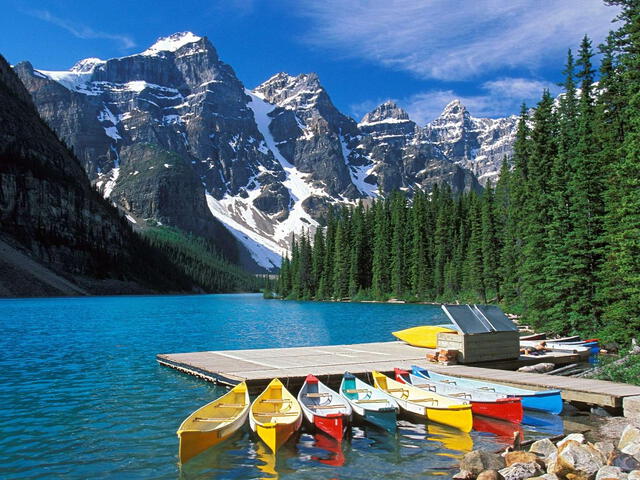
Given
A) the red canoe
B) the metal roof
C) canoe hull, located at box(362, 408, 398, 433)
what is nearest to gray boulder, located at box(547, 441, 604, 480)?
canoe hull, located at box(362, 408, 398, 433)

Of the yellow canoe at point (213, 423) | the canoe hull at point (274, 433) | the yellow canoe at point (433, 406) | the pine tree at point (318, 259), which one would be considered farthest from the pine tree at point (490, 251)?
the canoe hull at point (274, 433)

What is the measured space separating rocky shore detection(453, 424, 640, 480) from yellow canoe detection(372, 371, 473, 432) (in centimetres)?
356

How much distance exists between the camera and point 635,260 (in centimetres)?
2650

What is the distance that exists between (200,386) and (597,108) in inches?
1352

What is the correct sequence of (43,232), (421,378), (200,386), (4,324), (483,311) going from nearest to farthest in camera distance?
1. (421,378)
2. (200,386)
3. (483,311)
4. (4,324)
5. (43,232)

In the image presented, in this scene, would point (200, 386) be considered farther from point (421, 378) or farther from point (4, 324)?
point (4, 324)

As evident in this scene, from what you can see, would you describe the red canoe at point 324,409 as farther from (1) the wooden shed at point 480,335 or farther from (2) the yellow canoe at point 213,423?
(1) the wooden shed at point 480,335

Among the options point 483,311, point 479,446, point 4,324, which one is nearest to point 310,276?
point 4,324

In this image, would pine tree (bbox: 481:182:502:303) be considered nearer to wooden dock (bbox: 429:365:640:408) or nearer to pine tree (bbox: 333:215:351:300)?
pine tree (bbox: 333:215:351:300)

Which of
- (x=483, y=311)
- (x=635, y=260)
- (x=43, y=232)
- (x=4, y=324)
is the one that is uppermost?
(x=43, y=232)

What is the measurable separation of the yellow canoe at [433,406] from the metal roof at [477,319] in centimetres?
616

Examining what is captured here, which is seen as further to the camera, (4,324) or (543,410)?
(4,324)

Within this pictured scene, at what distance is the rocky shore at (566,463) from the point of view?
10820 mm

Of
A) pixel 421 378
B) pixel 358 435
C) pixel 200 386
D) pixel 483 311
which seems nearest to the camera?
pixel 358 435
